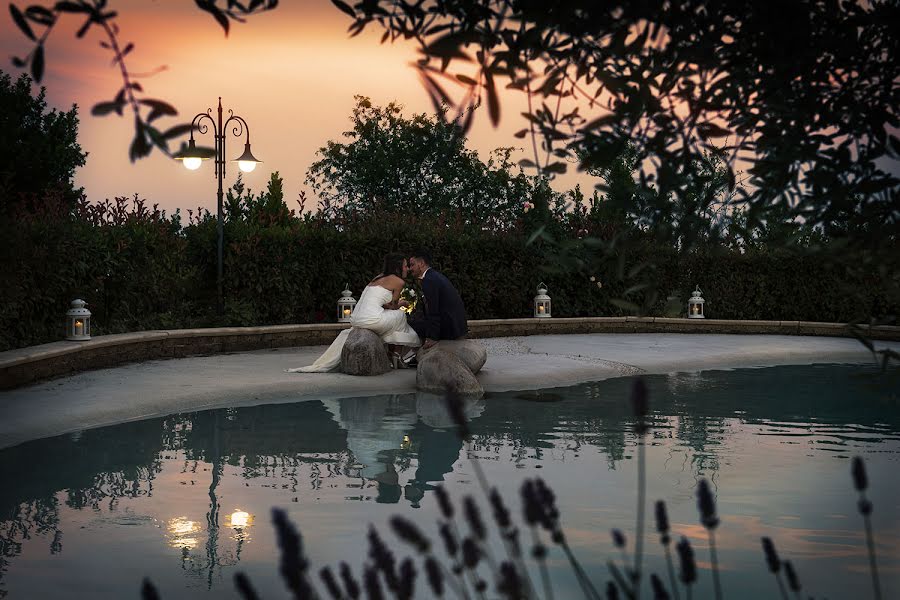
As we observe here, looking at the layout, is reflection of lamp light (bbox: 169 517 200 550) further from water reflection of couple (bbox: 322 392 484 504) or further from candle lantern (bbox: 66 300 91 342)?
candle lantern (bbox: 66 300 91 342)

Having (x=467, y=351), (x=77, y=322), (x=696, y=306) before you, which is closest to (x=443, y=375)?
(x=467, y=351)

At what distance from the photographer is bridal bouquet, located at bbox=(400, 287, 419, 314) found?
15792 mm

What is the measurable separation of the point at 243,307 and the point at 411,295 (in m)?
4.20

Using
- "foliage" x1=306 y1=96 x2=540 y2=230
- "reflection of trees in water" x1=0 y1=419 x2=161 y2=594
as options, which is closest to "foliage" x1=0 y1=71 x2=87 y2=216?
"foliage" x1=306 y1=96 x2=540 y2=230

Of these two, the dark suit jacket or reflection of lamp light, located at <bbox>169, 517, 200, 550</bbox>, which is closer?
reflection of lamp light, located at <bbox>169, 517, 200, 550</bbox>

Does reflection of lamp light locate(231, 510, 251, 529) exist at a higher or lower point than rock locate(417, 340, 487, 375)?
lower

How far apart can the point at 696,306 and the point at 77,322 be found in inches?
582

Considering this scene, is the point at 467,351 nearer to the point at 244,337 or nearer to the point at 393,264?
the point at 393,264

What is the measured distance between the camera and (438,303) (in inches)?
539

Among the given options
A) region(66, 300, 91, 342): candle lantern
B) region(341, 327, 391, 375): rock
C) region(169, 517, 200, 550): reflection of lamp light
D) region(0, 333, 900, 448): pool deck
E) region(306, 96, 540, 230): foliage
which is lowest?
region(169, 517, 200, 550): reflection of lamp light

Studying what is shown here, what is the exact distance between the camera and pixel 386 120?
46219mm

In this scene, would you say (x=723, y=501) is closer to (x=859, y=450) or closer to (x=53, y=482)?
(x=859, y=450)

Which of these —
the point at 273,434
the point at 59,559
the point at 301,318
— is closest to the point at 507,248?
the point at 301,318

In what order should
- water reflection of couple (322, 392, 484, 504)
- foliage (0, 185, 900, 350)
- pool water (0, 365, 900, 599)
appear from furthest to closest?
foliage (0, 185, 900, 350) → water reflection of couple (322, 392, 484, 504) → pool water (0, 365, 900, 599)
